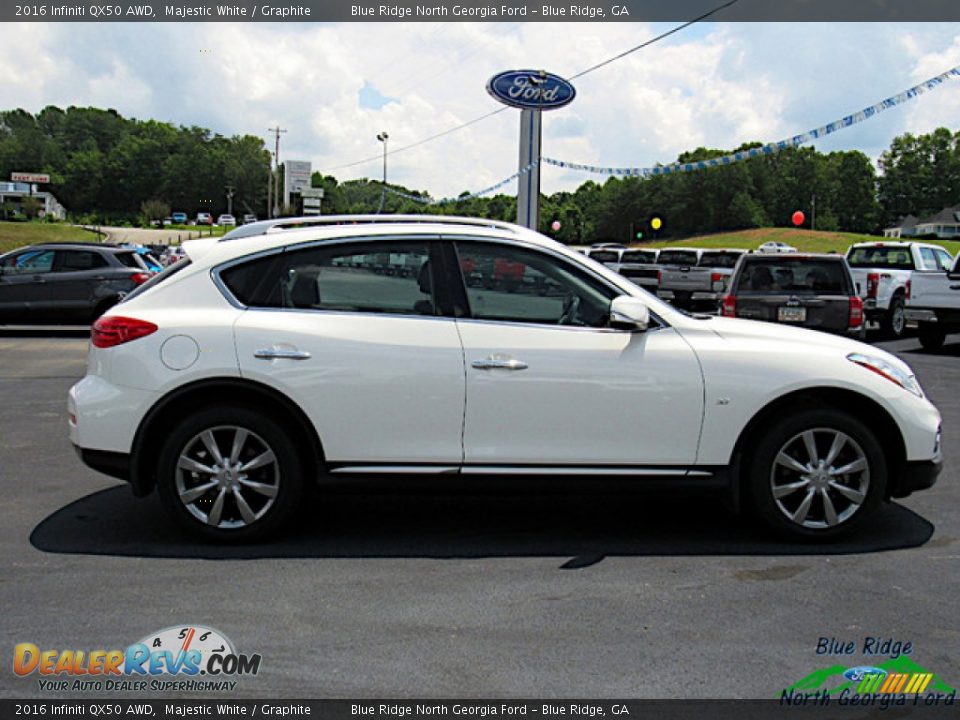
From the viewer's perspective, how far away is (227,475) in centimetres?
502

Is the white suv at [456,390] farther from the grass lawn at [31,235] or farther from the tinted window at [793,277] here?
the grass lawn at [31,235]

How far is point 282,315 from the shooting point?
509 cm

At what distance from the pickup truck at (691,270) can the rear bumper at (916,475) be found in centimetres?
2136

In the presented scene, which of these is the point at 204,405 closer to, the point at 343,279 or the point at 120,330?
the point at 120,330

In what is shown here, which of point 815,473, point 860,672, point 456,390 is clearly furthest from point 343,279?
point 860,672

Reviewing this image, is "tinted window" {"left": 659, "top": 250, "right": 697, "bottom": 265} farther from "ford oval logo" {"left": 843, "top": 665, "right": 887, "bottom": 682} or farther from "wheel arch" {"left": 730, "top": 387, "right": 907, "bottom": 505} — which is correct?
"ford oval logo" {"left": 843, "top": 665, "right": 887, "bottom": 682}

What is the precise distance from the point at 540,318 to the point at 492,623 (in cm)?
172

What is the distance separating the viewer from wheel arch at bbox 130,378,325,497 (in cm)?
498

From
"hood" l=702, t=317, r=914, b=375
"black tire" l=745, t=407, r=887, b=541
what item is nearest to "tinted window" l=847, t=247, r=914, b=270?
"hood" l=702, t=317, r=914, b=375

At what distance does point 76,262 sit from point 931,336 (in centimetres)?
1511

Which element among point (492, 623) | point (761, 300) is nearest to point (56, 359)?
point (761, 300)

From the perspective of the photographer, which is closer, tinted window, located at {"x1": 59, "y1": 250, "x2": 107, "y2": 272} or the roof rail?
the roof rail

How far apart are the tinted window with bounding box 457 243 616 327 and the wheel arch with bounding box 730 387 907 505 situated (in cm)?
98

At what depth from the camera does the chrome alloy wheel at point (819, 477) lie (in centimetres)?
510
